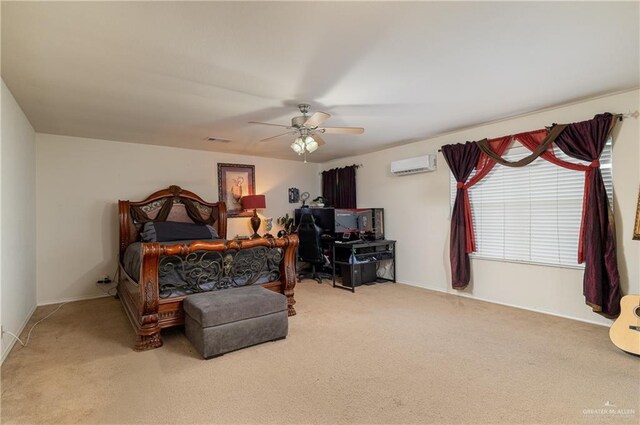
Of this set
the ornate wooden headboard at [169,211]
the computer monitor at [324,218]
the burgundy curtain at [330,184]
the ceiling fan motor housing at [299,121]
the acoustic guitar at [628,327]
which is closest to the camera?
the acoustic guitar at [628,327]

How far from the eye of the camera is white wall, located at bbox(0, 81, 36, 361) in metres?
2.67

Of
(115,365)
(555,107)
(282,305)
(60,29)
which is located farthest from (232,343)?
(555,107)


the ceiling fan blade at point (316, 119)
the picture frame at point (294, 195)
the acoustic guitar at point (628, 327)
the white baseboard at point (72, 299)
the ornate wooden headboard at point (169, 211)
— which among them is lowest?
the white baseboard at point (72, 299)

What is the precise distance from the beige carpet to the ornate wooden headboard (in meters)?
1.43

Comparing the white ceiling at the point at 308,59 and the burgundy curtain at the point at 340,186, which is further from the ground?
the white ceiling at the point at 308,59

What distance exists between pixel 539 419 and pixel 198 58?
318cm

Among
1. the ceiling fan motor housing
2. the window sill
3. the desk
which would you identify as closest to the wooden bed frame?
the ceiling fan motor housing

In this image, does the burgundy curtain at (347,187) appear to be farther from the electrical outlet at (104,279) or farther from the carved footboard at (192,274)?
the electrical outlet at (104,279)

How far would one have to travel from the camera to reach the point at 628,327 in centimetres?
264

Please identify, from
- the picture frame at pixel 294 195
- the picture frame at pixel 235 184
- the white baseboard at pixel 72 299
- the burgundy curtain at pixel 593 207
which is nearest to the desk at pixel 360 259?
the picture frame at pixel 294 195

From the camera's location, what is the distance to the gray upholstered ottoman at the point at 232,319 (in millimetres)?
2600

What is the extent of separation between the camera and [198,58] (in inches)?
89.9

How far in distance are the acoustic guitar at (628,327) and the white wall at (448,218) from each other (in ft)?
1.11

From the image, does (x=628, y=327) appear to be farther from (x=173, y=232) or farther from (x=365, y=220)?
(x=173, y=232)
